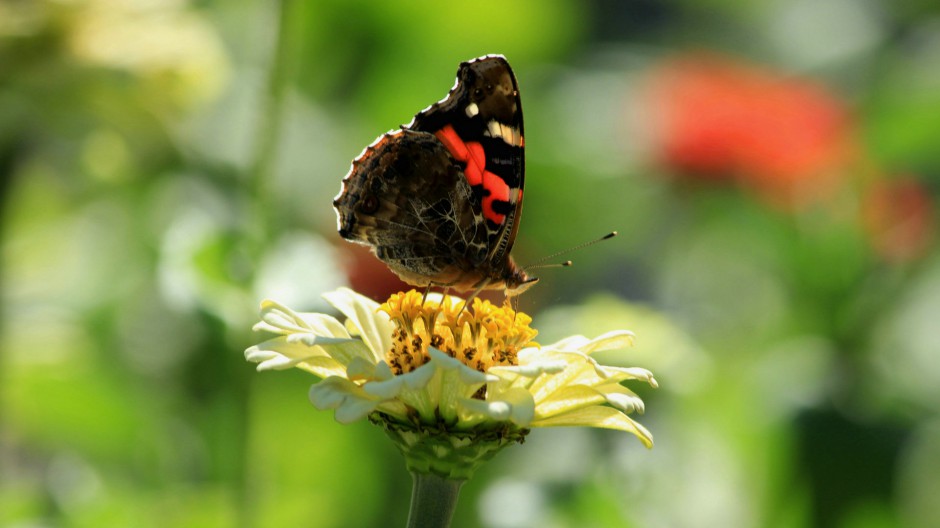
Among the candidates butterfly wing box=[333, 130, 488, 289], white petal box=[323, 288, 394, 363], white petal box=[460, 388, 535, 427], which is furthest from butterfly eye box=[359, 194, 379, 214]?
white petal box=[460, 388, 535, 427]

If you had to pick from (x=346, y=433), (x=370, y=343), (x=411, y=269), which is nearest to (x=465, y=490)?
(x=346, y=433)

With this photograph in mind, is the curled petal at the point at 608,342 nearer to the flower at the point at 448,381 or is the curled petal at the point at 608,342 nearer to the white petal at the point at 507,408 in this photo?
the flower at the point at 448,381

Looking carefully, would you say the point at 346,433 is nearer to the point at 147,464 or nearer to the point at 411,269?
the point at 147,464

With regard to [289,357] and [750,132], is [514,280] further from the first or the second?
[750,132]

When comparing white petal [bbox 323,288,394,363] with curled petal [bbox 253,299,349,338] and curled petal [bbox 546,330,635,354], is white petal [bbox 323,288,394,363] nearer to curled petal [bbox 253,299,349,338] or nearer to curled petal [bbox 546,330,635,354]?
curled petal [bbox 253,299,349,338]

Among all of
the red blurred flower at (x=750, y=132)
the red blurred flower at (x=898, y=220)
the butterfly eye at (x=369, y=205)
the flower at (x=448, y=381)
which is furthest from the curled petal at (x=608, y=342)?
the red blurred flower at (x=750, y=132)
